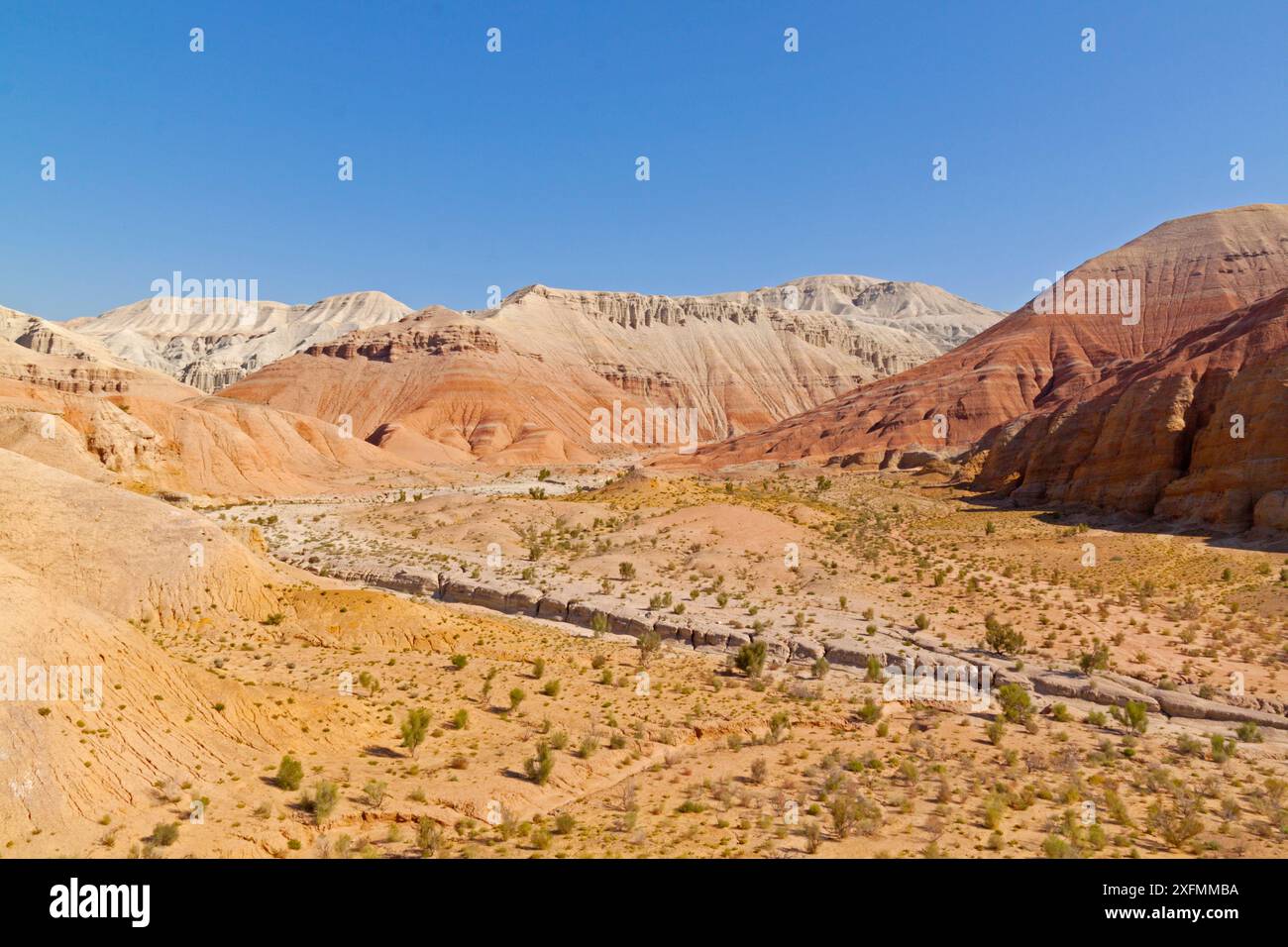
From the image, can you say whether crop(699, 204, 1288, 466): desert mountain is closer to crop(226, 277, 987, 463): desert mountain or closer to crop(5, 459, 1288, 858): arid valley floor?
crop(226, 277, 987, 463): desert mountain

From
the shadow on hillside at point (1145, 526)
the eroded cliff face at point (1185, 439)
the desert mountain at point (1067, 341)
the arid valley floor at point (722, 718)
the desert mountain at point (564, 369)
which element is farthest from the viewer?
the desert mountain at point (564, 369)

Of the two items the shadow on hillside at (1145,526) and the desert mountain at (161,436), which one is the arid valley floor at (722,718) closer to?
the shadow on hillside at (1145,526)

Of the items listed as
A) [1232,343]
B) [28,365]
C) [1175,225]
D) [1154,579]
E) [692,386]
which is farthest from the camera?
[692,386]

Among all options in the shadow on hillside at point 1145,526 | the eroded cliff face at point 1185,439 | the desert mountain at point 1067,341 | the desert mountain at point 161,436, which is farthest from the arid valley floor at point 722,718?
the desert mountain at point 1067,341

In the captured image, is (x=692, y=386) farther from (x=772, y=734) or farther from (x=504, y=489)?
(x=772, y=734)
